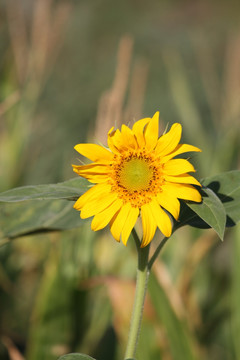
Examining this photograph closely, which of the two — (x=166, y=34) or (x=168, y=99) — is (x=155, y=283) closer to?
(x=168, y=99)

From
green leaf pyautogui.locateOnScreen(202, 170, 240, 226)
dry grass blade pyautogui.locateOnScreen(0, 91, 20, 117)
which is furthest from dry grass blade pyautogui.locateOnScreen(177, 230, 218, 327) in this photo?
green leaf pyautogui.locateOnScreen(202, 170, 240, 226)

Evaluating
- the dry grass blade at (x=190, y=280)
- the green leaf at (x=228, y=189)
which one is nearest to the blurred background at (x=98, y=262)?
the dry grass blade at (x=190, y=280)

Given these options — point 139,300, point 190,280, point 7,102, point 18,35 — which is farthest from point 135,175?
point 18,35

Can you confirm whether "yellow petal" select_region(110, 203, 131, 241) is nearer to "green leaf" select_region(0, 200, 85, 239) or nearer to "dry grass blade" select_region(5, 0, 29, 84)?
"green leaf" select_region(0, 200, 85, 239)

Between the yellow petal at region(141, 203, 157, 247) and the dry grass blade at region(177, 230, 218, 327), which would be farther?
the dry grass blade at region(177, 230, 218, 327)

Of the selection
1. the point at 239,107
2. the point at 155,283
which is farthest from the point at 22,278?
the point at 239,107

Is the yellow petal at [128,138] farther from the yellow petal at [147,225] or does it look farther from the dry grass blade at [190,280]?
the dry grass blade at [190,280]
